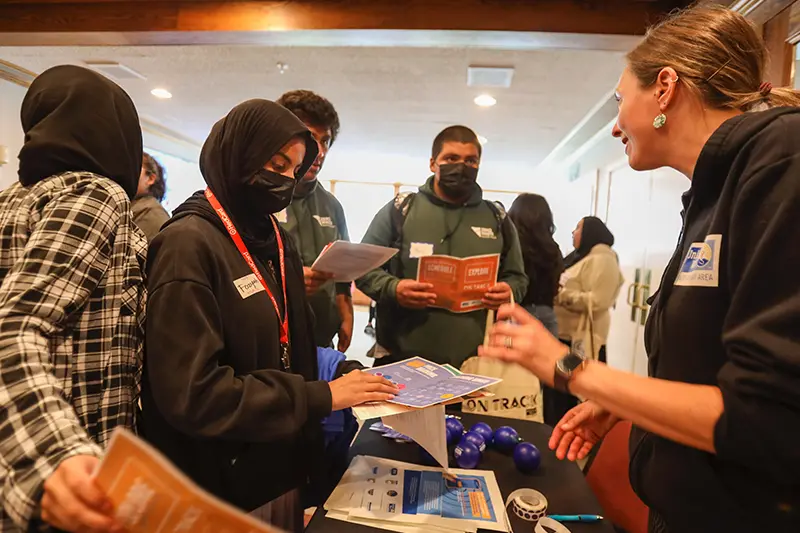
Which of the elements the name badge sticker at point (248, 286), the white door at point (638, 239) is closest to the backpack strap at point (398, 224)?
the name badge sticker at point (248, 286)

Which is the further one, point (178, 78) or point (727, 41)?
point (178, 78)

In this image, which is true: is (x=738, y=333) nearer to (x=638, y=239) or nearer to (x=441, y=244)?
(x=441, y=244)

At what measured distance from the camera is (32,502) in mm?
626

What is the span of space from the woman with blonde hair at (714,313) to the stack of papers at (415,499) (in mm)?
357

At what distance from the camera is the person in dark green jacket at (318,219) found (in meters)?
2.03

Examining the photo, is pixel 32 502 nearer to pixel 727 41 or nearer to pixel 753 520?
pixel 753 520

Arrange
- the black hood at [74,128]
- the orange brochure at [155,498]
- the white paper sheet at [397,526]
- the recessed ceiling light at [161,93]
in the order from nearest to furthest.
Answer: the orange brochure at [155,498]
the black hood at [74,128]
the white paper sheet at [397,526]
the recessed ceiling light at [161,93]

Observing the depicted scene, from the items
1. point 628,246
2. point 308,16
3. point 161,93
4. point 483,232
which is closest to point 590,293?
point 628,246

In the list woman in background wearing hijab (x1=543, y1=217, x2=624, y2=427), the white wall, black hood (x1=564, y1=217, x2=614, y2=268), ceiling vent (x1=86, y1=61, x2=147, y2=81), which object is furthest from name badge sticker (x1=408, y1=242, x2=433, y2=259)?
the white wall

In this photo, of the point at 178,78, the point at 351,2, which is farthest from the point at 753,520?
the point at 178,78

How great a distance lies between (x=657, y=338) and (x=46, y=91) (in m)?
1.26

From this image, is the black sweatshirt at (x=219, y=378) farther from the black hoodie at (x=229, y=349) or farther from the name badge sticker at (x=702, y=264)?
the name badge sticker at (x=702, y=264)

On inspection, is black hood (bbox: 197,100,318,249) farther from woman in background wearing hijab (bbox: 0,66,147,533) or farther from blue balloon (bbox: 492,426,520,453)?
blue balloon (bbox: 492,426,520,453)

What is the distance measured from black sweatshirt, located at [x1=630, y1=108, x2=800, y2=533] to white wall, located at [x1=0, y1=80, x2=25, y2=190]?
547 cm
